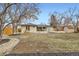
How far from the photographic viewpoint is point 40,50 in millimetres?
2816

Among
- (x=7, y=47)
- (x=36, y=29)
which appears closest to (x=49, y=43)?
(x=36, y=29)

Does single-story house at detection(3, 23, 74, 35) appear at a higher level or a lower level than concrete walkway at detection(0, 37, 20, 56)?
higher

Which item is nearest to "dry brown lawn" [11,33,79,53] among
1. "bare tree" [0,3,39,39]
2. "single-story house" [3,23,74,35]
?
"single-story house" [3,23,74,35]

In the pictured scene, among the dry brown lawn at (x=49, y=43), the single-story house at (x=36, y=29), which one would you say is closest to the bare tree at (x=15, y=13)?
the single-story house at (x=36, y=29)

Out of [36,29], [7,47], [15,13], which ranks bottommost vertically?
[7,47]

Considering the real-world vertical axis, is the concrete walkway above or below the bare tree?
below

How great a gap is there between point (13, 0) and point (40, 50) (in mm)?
581

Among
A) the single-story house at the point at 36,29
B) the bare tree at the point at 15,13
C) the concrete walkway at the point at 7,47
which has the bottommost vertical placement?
the concrete walkway at the point at 7,47

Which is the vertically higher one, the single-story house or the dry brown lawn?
the single-story house

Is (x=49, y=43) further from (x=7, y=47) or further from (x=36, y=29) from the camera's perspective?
(x=7, y=47)

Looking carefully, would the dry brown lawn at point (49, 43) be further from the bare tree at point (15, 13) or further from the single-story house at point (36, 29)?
the bare tree at point (15, 13)

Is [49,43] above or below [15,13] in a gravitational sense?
below

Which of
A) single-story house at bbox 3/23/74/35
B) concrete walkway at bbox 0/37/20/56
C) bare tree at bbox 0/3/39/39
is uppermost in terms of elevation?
bare tree at bbox 0/3/39/39

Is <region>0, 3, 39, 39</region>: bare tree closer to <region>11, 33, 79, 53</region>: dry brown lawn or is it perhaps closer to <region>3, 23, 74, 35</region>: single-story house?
<region>3, 23, 74, 35</region>: single-story house
